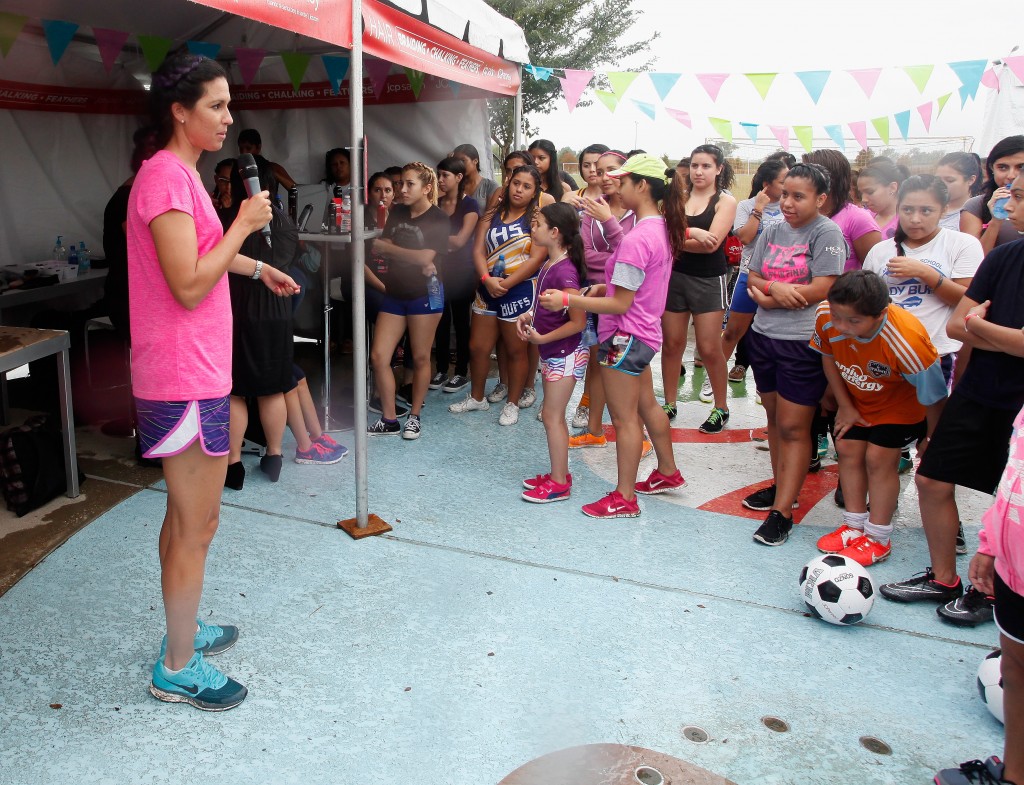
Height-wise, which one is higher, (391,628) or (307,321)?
(307,321)

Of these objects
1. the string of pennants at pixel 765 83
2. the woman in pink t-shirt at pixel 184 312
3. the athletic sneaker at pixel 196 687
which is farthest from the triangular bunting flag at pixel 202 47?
the athletic sneaker at pixel 196 687

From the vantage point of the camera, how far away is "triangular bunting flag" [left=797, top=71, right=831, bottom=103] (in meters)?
6.73

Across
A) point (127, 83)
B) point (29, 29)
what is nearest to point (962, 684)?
point (29, 29)

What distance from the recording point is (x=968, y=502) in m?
4.55

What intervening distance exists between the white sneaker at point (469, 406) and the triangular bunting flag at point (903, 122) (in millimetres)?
5927

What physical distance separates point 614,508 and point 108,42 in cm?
458

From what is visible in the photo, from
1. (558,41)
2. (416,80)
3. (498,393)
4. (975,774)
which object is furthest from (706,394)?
(558,41)

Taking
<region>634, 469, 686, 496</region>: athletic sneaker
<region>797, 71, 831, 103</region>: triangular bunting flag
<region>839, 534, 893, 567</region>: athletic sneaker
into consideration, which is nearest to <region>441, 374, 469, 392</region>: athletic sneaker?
<region>634, 469, 686, 496</region>: athletic sneaker

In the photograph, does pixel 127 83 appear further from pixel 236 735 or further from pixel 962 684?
pixel 962 684

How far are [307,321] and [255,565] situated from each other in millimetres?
4474

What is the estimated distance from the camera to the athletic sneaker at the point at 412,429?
526 cm

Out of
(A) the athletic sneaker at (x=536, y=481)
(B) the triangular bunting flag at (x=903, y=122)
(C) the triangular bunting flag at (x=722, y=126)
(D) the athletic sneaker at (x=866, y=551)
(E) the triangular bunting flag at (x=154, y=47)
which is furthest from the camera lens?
(B) the triangular bunting flag at (x=903, y=122)

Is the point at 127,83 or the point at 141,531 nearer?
the point at 141,531

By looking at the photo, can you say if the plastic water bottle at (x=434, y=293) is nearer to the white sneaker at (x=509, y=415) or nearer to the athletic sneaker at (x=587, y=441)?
the white sneaker at (x=509, y=415)
